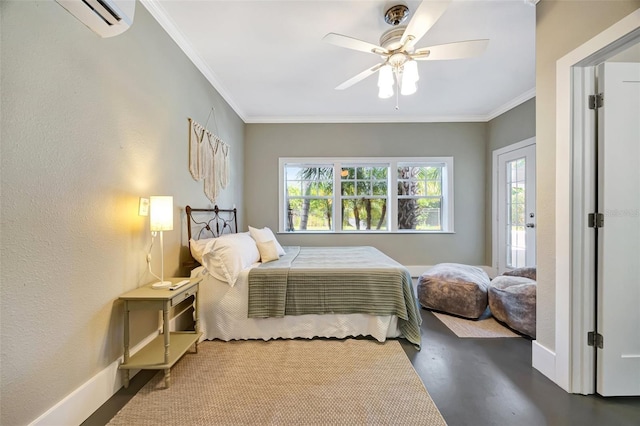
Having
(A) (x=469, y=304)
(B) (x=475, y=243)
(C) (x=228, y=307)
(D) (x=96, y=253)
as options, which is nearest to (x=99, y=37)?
(D) (x=96, y=253)

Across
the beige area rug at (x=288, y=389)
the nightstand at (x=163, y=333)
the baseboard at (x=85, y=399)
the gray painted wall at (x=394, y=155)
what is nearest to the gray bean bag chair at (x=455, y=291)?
the beige area rug at (x=288, y=389)

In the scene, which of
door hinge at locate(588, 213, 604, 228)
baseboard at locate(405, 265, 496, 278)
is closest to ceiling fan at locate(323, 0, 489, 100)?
door hinge at locate(588, 213, 604, 228)

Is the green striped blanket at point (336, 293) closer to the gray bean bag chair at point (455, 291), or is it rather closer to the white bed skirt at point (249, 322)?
the white bed skirt at point (249, 322)

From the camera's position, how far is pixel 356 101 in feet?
12.5

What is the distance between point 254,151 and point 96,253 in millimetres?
3292

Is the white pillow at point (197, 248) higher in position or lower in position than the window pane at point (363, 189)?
lower

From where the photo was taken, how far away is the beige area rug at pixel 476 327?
8.18 feet

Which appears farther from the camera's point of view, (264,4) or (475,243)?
(475,243)

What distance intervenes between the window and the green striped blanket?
225cm

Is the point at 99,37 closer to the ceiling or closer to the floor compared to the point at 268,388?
closer to the ceiling

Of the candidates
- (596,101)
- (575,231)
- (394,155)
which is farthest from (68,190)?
(394,155)

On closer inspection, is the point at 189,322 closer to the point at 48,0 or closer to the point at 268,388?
the point at 268,388

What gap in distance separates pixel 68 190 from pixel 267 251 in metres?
1.76

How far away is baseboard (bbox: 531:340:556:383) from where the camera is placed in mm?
1786
